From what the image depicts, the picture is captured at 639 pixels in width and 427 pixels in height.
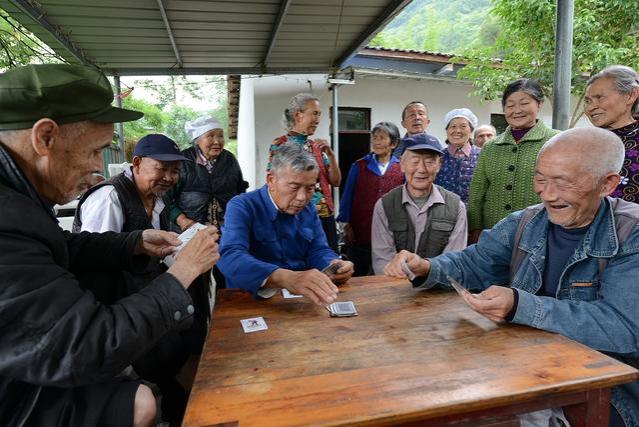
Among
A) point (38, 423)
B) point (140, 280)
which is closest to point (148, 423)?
point (38, 423)

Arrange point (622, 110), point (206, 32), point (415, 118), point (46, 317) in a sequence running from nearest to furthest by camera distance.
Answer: point (46, 317) < point (622, 110) < point (415, 118) < point (206, 32)

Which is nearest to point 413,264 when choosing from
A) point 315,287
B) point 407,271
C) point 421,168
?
point 407,271

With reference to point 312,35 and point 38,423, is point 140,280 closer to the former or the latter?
point 38,423

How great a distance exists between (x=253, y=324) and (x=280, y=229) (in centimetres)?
87

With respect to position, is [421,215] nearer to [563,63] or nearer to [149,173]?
[563,63]

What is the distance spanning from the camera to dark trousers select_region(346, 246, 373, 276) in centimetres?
371

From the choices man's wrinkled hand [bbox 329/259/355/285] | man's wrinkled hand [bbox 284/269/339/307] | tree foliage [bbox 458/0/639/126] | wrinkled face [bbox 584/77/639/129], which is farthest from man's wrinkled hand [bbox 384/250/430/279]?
tree foliage [bbox 458/0/639/126]

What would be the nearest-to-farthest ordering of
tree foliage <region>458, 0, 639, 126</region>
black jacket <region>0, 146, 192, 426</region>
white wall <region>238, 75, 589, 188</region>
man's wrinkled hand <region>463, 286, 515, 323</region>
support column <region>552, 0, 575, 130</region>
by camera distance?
black jacket <region>0, 146, 192, 426</region> < man's wrinkled hand <region>463, 286, 515, 323</region> < support column <region>552, 0, 575, 130</region> < tree foliage <region>458, 0, 639, 126</region> < white wall <region>238, 75, 589, 188</region>

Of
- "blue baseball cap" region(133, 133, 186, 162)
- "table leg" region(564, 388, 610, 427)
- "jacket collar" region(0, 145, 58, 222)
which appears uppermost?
"blue baseball cap" region(133, 133, 186, 162)

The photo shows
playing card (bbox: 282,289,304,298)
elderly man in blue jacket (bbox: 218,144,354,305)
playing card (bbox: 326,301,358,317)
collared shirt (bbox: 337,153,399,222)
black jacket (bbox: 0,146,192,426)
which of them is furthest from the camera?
collared shirt (bbox: 337,153,399,222)

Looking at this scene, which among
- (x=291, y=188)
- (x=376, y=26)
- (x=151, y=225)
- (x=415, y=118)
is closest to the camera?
(x=291, y=188)

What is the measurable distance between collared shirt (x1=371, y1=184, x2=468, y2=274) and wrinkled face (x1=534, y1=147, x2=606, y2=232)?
1.04 metres

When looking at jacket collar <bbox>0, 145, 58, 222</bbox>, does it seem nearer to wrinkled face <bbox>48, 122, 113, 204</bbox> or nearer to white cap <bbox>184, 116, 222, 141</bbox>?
wrinkled face <bbox>48, 122, 113, 204</bbox>

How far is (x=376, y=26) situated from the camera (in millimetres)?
4762
